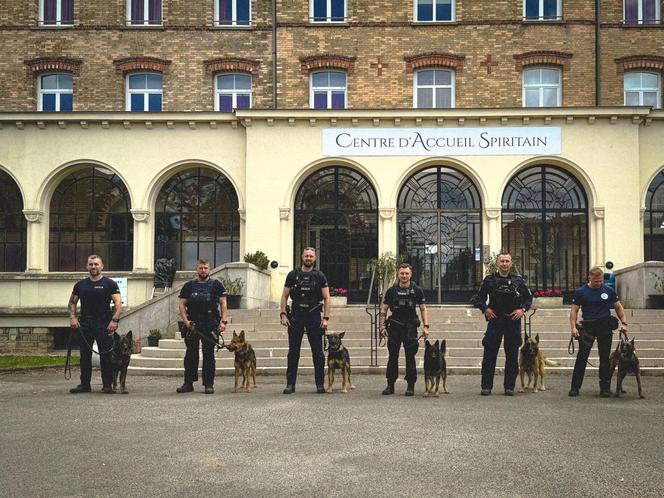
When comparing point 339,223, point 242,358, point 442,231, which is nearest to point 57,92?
point 339,223

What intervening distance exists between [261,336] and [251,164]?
7.42m

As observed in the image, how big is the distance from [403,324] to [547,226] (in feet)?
43.1

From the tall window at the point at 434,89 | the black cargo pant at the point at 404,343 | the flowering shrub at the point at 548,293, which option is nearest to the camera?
the black cargo pant at the point at 404,343

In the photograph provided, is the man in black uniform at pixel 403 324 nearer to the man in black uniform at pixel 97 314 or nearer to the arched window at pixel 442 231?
the man in black uniform at pixel 97 314

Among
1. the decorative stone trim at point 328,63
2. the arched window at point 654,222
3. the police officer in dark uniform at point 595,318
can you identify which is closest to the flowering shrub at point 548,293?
the arched window at point 654,222

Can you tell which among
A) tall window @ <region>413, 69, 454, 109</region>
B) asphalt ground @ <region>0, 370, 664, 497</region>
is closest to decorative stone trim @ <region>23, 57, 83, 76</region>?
tall window @ <region>413, 69, 454, 109</region>

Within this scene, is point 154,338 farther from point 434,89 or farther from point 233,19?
point 434,89

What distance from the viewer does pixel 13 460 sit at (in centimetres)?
652

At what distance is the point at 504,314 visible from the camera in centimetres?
1095

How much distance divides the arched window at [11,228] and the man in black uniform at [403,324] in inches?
652

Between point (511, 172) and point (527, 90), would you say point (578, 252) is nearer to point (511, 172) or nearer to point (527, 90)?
point (511, 172)

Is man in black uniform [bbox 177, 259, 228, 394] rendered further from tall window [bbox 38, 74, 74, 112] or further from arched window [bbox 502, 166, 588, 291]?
tall window [bbox 38, 74, 74, 112]

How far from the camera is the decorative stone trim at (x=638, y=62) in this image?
75.6 ft

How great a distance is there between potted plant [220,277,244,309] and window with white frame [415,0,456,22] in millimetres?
9937
